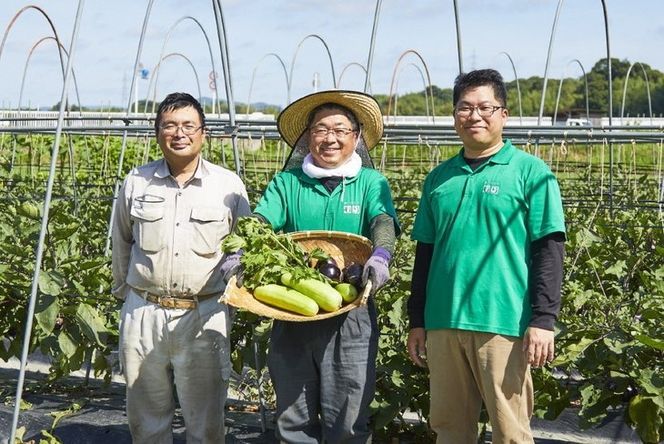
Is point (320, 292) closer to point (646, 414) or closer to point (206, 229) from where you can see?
point (206, 229)

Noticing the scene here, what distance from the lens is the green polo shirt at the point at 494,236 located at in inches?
119

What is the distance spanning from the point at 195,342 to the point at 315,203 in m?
0.68

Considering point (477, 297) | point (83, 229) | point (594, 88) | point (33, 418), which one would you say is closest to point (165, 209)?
point (477, 297)

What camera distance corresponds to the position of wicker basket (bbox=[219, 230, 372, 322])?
311 cm

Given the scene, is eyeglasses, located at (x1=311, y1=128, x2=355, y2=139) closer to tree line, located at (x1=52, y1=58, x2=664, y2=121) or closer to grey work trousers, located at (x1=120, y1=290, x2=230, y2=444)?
grey work trousers, located at (x1=120, y1=290, x2=230, y2=444)

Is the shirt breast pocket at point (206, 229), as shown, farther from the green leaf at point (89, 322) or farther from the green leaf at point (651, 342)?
the green leaf at point (651, 342)

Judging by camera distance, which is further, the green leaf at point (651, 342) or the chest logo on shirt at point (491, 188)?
the green leaf at point (651, 342)

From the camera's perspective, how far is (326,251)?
3367 mm

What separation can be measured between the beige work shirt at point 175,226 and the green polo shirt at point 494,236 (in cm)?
89

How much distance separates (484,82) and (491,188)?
0.34m

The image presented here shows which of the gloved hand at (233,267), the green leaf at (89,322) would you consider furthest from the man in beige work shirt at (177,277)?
the green leaf at (89,322)

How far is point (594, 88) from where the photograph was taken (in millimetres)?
40906

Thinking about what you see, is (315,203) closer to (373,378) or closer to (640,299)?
(373,378)

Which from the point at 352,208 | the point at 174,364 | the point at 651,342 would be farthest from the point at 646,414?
the point at 174,364
